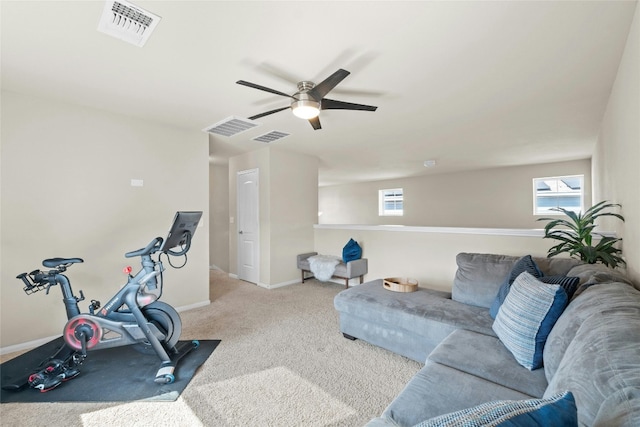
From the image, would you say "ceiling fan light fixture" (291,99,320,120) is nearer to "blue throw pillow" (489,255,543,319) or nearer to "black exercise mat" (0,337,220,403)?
"blue throw pillow" (489,255,543,319)

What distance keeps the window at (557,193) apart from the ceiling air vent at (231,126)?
6.42 m

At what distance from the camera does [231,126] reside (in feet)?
12.4

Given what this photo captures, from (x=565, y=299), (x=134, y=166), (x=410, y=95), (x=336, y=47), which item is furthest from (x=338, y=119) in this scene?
(x=565, y=299)

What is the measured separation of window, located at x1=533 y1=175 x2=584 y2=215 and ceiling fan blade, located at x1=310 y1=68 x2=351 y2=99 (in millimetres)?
6260

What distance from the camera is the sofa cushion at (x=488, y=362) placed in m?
1.38

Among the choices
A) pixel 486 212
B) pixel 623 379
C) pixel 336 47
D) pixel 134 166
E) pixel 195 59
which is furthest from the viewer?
pixel 486 212

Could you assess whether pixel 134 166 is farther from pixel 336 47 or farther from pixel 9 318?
pixel 336 47

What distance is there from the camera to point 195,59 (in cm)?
220

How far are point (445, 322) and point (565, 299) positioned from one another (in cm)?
81

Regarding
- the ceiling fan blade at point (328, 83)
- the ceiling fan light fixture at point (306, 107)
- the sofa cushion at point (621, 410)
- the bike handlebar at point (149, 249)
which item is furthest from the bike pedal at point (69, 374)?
the sofa cushion at point (621, 410)

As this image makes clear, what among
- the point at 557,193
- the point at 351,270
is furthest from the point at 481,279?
the point at 557,193

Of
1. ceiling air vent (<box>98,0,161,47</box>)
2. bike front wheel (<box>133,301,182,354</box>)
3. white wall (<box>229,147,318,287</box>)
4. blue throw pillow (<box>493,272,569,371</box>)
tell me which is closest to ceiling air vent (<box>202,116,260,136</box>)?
white wall (<box>229,147,318,287</box>)

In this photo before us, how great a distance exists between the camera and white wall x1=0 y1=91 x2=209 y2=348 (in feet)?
8.87

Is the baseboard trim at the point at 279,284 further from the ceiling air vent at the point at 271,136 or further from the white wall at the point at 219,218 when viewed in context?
the ceiling air vent at the point at 271,136
